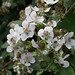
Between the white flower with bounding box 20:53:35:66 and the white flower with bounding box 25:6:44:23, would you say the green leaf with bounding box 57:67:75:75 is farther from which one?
the white flower with bounding box 25:6:44:23

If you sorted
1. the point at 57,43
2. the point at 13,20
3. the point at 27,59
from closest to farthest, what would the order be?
the point at 57,43, the point at 27,59, the point at 13,20

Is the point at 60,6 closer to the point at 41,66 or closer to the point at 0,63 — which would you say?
the point at 41,66

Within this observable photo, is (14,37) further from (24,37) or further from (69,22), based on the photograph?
(69,22)

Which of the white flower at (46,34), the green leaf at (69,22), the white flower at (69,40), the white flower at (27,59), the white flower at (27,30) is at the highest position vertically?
the green leaf at (69,22)

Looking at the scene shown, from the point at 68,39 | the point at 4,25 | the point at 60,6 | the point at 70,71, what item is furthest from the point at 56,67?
the point at 4,25

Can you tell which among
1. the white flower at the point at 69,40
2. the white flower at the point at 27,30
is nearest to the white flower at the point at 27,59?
the white flower at the point at 27,30

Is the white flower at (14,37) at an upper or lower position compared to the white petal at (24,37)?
upper

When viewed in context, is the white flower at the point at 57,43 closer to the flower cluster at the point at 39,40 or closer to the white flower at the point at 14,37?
the flower cluster at the point at 39,40

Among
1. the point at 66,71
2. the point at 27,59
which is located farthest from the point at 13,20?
the point at 66,71
